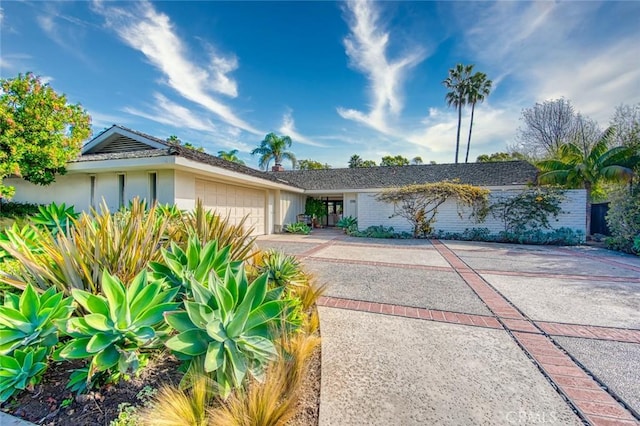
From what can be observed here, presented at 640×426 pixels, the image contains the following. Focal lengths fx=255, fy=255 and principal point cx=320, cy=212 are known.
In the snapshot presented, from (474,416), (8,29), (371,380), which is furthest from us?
(8,29)

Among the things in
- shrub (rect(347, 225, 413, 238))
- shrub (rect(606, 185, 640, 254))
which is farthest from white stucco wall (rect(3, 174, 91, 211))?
shrub (rect(606, 185, 640, 254))

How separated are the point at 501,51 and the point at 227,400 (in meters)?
12.2

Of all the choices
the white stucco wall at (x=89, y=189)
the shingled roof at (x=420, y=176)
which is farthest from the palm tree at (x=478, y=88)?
the white stucco wall at (x=89, y=189)

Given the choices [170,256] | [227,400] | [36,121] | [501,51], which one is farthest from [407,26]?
[36,121]

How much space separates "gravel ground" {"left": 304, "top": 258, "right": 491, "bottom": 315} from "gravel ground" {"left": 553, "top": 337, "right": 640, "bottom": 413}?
3.78 ft

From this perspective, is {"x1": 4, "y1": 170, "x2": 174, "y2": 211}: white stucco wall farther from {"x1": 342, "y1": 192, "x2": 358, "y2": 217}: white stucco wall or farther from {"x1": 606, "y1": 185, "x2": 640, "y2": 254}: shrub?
{"x1": 606, "y1": 185, "x2": 640, "y2": 254}: shrub

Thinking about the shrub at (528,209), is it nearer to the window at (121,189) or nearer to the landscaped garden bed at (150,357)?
the landscaped garden bed at (150,357)

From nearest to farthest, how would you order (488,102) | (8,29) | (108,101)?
(8,29) < (108,101) < (488,102)

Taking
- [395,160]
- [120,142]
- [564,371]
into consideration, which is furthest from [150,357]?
[395,160]

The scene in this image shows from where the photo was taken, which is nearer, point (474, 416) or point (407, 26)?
point (474, 416)

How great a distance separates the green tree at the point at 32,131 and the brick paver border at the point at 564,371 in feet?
45.0

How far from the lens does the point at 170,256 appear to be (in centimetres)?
296

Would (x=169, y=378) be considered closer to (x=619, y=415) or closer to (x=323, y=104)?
(x=619, y=415)

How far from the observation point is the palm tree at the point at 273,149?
27766mm
